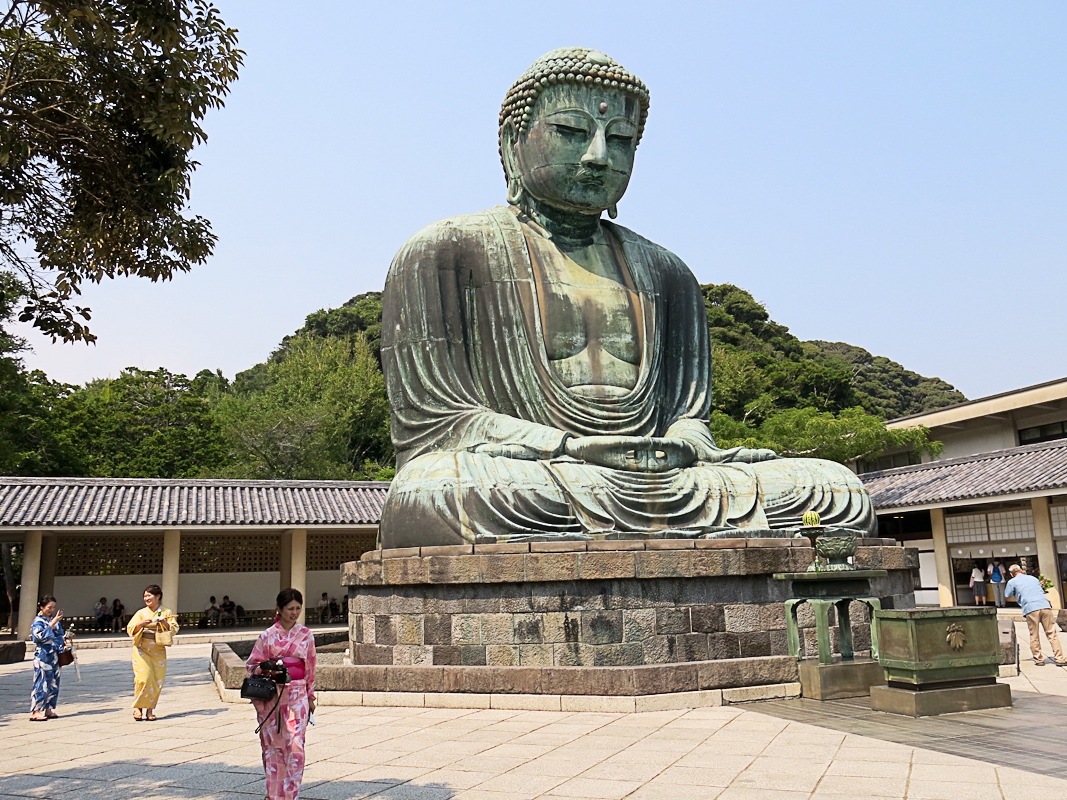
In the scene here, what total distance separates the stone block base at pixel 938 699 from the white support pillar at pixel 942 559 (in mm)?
13801

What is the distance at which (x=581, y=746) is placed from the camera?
5.10 metres

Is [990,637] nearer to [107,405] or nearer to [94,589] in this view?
[94,589]

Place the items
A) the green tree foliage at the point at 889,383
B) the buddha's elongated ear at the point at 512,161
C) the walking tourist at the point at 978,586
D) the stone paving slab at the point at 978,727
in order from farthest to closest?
1. the green tree foliage at the point at 889,383
2. the walking tourist at the point at 978,586
3. the buddha's elongated ear at the point at 512,161
4. the stone paving slab at the point at 978,727

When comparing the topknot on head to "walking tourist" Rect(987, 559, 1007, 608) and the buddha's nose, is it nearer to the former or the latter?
the buddha's nose

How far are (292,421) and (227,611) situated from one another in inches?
339

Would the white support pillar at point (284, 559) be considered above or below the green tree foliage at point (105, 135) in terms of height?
below

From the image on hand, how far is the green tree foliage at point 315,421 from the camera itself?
27844mm

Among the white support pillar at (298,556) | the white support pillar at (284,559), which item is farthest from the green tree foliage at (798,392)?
the white support pillar at (284,559)

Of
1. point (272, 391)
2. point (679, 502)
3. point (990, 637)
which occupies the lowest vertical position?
point (990, 637)

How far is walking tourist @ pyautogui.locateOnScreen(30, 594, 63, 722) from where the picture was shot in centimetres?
743

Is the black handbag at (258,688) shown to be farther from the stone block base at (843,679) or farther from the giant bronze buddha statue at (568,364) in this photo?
the stone block base at (843,679)

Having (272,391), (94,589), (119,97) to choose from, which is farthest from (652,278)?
(272,391)

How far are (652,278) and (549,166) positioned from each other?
1.61 meters

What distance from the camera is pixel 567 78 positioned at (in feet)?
29.7
